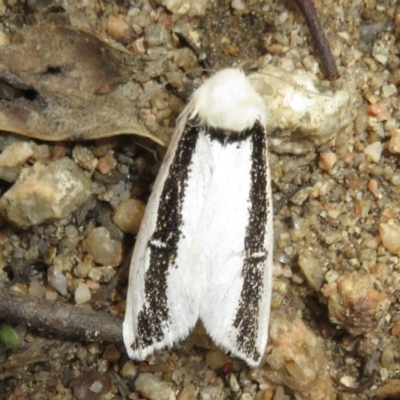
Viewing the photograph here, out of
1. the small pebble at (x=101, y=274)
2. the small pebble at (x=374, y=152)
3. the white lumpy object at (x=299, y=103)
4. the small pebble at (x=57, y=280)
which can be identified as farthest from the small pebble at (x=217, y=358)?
the small pebble at (x=374, y=152)

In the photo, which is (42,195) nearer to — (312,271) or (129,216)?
(129,216)

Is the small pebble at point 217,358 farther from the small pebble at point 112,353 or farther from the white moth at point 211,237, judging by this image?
the small pebble at point 112,353

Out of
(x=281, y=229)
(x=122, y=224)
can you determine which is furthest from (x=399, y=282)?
(x=122, y=224)

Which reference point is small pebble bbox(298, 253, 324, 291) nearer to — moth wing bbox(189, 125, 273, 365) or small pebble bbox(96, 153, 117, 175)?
moth wing bbox(189, 125, 273, 365)

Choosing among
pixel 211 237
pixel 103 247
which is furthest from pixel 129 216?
pixel 211 237

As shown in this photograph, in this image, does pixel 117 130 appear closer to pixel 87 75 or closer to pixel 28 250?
pixel 87 75

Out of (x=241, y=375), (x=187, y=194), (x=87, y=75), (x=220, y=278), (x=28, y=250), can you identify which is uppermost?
(x=87, y=75)

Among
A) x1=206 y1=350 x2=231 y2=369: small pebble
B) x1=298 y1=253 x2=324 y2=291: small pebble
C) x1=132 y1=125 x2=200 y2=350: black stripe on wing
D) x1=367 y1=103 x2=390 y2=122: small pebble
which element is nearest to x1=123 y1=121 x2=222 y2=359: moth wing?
x1=132 y1=125 x2=200 y2=350: black stripe on wing
